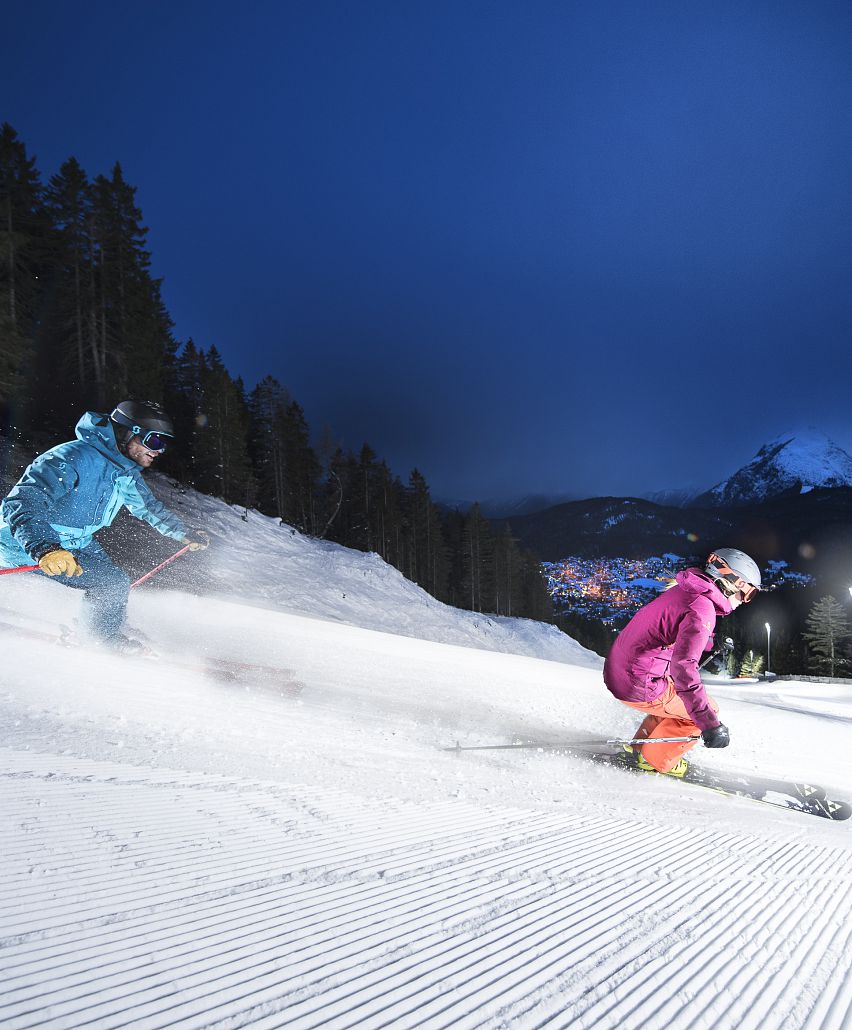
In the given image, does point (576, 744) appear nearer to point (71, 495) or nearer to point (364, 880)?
point (364, 880)

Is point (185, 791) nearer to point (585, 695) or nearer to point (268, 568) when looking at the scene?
point (585, 695)

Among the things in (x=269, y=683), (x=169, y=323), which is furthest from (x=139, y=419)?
(x=169, y=323)

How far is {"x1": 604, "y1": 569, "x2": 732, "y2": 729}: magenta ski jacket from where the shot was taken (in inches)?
166

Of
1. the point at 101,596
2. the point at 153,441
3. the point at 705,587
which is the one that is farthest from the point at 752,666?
the point at 153,441

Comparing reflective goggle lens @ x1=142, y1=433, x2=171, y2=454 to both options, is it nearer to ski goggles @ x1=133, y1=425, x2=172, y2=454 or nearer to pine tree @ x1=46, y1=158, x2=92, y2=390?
ski goggles @ x1=133, y1=425, x2=172, y2=454

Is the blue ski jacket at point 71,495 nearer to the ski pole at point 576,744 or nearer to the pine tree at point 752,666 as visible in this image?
the ski pole at point 576,744

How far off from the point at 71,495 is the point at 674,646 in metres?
6.12

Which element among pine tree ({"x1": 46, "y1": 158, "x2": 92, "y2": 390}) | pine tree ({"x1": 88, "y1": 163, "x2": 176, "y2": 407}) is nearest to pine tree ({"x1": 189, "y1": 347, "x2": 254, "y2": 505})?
pine tree ({"x1": 88, "y1": 163, "x2": 176, "y2": 407})

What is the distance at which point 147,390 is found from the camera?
29.3m

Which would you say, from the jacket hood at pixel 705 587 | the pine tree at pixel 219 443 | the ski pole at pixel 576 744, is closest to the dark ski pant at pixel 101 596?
the ski pole at pixel 576 744

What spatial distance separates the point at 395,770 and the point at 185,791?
151 centimetres

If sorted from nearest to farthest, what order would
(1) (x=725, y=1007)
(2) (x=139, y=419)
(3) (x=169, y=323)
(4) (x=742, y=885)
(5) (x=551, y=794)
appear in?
(1) (x=725, y=1007) → (4) (x=742, y=885) → (5) (x=551, y=794) → (2) (x=139, y=419) → (3) (x=169, y=323)

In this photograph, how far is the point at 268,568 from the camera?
75.7 feet

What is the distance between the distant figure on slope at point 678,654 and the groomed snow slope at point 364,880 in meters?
0.57
